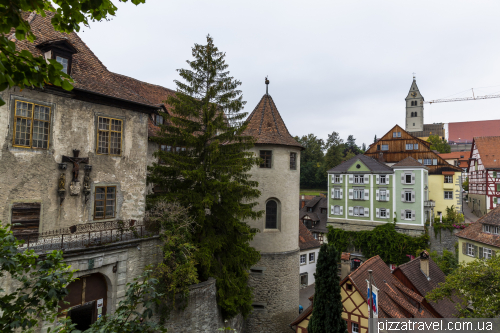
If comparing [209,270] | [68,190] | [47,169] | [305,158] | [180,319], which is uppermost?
[305,158]

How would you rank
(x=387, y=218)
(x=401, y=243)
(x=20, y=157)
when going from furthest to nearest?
(x=387, y=218) < (x=401, y=243) < (x=20, y=157)

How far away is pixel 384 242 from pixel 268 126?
20.9 metres

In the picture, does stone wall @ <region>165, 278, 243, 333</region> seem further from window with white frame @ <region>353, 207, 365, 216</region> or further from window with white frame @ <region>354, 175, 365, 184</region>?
window with white frame @ <region>354, 175, 365, 184</region>

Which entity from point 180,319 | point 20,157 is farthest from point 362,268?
point 20,157

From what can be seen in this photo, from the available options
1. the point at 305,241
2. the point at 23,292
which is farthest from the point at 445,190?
the point at 23,292

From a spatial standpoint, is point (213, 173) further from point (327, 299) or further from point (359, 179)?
point (359, 179)

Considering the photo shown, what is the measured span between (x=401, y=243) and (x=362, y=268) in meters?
17.1

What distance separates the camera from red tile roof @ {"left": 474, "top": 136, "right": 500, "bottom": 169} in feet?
123

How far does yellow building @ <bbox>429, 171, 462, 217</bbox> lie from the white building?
16944 mm

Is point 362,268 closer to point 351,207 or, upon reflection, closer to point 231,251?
point 231,251

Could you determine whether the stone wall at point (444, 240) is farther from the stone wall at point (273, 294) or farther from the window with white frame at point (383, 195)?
the stone wall at point (273, 294)

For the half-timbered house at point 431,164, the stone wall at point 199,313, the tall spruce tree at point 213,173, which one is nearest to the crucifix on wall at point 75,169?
the tall spruce tree at point 213,173

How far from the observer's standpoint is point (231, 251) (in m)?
13.7

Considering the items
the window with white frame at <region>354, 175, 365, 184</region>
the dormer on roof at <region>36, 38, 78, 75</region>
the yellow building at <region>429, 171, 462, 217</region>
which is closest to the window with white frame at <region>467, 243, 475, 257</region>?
the yellow building at <region>429, 171, 462, 217</region>
